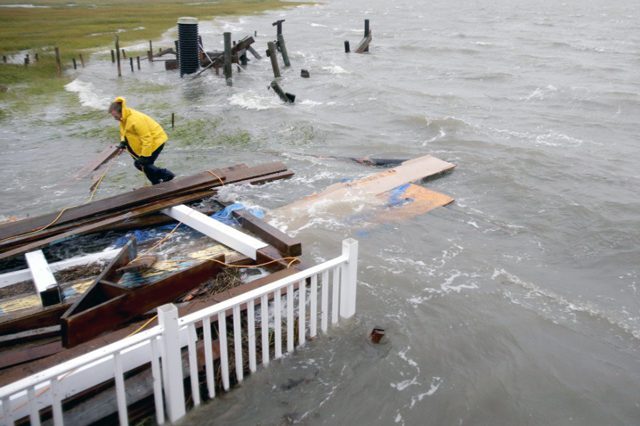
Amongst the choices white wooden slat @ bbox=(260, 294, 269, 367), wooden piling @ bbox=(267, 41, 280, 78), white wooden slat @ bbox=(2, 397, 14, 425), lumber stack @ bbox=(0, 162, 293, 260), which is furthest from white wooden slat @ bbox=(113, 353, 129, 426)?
wooden piling @ bbox=(267, 41, 280, 78)

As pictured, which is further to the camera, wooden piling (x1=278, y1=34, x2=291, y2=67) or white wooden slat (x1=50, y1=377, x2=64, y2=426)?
wooden piling (x1=278, y1=34, x2=291, y2=67)

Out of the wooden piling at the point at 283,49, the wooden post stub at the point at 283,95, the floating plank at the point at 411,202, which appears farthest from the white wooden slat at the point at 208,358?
the wooden piling at the point at 283,49

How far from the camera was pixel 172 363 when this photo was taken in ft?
13.6

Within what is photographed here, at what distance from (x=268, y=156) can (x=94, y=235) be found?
6.70m

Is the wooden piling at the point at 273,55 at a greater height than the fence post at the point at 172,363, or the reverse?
the wooden piling at the point at 273,55

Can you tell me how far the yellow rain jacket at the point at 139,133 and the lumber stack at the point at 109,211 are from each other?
4.05ft

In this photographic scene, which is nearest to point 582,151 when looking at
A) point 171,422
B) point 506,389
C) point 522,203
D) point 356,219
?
point 522,203

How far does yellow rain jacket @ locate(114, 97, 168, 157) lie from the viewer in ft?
29.9

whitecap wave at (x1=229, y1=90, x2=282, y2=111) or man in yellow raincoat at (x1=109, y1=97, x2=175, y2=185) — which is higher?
man in yellow raincoat at (x1=109, y1=97, x2=175, y2=185)

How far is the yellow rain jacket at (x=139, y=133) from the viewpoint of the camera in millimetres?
9102

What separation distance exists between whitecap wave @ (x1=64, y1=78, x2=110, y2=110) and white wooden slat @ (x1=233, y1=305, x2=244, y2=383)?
17.1 m

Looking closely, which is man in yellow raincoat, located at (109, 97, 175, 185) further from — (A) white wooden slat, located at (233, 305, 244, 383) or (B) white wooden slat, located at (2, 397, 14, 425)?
(B) white wooden slat, located at (2, 397, 14, 425)

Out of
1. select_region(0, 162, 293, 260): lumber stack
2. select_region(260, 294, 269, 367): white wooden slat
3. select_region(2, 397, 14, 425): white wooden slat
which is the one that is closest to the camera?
select_region(2, 397, 14, 425): white wooden slat

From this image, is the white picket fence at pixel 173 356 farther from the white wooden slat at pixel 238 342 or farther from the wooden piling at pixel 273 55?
the wooden piling at pixel 273 55
